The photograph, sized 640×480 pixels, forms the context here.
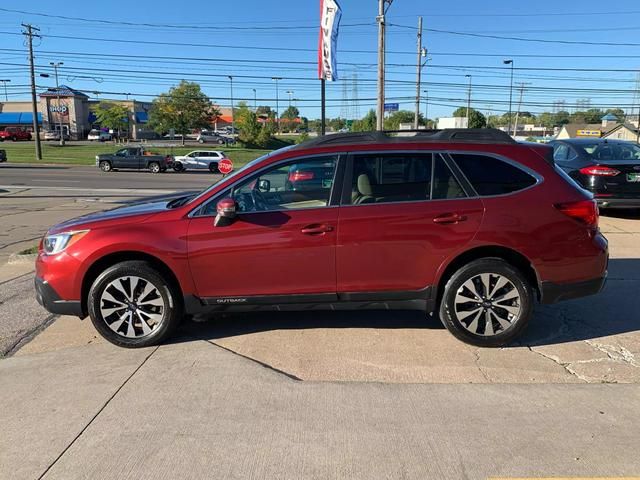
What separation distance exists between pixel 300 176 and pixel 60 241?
6.85 feet

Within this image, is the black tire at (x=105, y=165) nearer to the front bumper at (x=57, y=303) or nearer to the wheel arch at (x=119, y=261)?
the front bumper at (x=57, y=303)

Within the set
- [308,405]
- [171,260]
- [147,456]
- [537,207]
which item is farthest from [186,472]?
[537,207]

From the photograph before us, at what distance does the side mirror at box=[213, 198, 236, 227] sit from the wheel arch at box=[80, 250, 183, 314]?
0.59m

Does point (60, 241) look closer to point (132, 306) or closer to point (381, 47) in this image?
point (132, 306)

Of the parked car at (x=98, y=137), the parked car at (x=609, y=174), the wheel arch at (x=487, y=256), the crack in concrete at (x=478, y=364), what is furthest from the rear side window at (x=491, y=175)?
the parked car at (x=98, y=137)

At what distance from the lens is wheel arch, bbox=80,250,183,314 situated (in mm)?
4176

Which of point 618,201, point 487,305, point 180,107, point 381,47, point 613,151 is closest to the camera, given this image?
point 487,305

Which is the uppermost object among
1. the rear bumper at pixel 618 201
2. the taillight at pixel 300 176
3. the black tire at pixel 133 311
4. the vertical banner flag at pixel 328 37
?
the vertical banner flag at pixel 328 37

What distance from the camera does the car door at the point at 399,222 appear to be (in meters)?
4.07

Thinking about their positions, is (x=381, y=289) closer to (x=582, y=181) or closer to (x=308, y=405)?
(x=308, y=405)

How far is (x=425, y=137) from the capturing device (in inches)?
174

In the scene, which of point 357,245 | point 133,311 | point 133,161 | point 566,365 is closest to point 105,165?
point 133,161

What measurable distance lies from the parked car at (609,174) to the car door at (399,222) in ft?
20.4

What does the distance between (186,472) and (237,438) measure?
38cm
